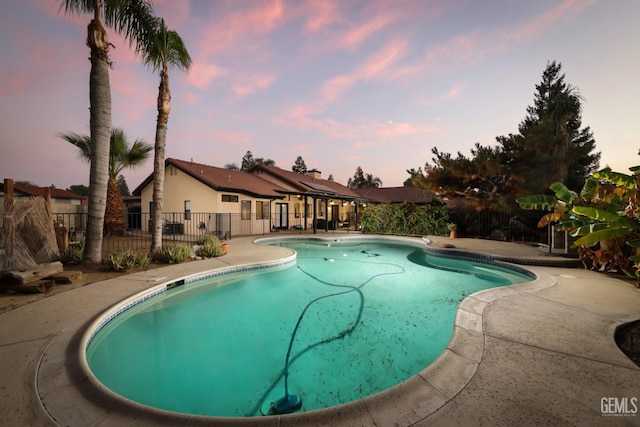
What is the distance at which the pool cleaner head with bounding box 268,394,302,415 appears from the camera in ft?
9.37

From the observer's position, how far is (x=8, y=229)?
5.45 m

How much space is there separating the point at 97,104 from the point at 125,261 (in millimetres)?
4368

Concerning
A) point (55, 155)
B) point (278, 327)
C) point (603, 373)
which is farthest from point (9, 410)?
point (55, 155)

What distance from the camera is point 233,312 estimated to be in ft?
18.8

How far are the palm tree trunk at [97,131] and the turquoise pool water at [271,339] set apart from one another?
3.05 metres

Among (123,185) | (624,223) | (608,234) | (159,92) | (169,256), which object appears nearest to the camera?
(624,223)

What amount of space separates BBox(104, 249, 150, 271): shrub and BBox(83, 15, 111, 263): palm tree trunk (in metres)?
0.59

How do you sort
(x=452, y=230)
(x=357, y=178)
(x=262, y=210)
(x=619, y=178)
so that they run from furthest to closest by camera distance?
(x=357, y=178) → (x=262, y=210) → (x=452, y=230) → (x=619, y=178)

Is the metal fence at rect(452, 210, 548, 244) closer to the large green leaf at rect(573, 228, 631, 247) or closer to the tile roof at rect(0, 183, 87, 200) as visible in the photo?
the large green leaf at rect(573, 228, 631, 247)

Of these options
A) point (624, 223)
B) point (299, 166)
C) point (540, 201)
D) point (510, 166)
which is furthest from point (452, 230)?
point (299, 166)

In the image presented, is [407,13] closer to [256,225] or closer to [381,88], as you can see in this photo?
[381,88]

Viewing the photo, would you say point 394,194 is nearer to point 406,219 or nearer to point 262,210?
point 406,219

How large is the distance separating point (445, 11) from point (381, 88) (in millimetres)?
5966

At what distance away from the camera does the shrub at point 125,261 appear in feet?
21.9
